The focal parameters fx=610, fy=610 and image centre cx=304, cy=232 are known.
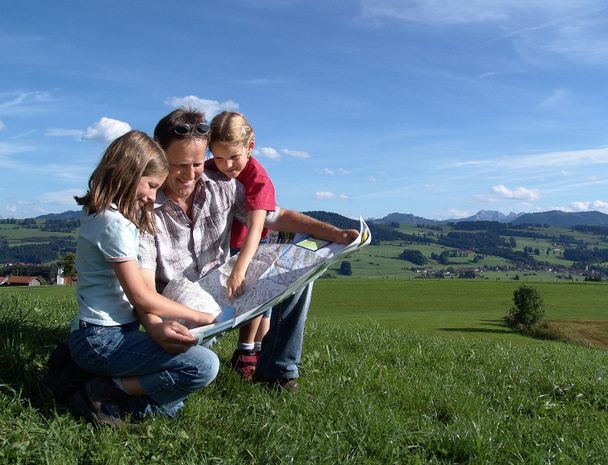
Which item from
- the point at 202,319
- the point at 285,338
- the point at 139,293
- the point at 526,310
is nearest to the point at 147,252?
the point at 139,293

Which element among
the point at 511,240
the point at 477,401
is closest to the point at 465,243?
the point at 511,240

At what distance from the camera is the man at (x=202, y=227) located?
4055 mm

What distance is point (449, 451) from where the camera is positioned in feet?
11.7

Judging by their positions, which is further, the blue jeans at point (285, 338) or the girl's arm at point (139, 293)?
the blue jeans at point (285, 338)

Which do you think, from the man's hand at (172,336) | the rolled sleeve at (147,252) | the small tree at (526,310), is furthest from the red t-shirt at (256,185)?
the small tree at (526,310)

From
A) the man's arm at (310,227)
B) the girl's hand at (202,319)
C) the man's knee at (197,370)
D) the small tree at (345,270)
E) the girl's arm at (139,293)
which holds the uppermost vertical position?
the man's arm at (310,227)

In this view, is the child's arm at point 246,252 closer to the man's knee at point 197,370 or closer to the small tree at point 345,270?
the man's knee at point 197,370

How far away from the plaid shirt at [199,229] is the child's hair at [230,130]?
0.32 metres

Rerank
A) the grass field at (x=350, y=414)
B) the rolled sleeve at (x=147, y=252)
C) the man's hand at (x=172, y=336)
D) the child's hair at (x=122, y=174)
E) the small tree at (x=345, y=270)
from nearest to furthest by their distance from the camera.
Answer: the grass field at (x=350, y=414), the man's hand at (x=172, y=336), the child's hair at (x=122, y=174), the rolled sleeve at (x=147, y=252), the small tree at (x=345, y=270)

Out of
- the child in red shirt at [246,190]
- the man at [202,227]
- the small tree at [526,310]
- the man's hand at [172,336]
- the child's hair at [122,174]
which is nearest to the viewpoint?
the man's hand at [172,336]

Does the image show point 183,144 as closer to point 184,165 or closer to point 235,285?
point 184,165

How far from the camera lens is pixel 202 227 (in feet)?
14.5

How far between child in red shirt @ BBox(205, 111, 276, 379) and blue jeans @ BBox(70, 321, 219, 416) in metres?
0.62

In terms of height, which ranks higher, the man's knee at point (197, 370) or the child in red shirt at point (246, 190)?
the child in red shirt at point (246, 190)
